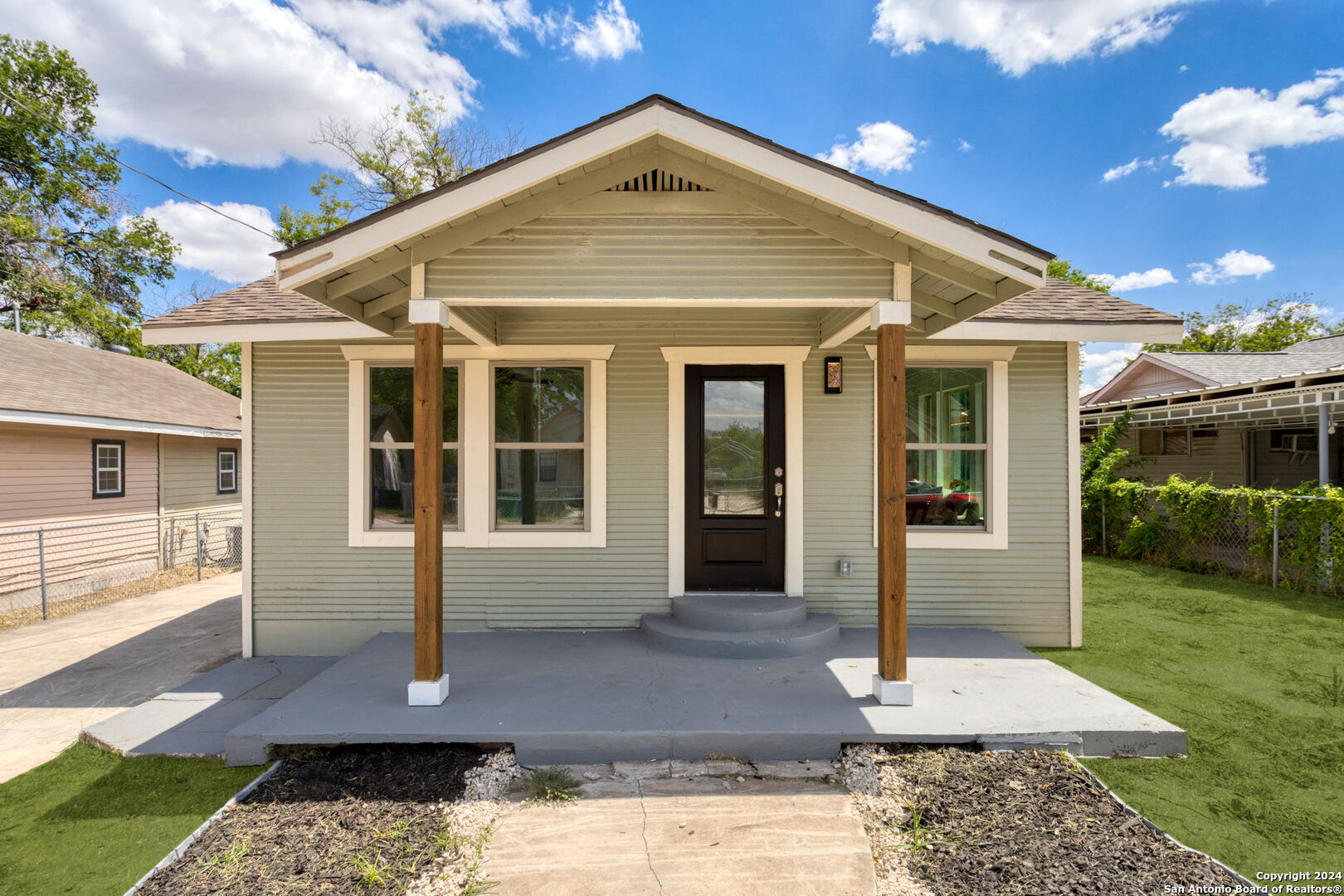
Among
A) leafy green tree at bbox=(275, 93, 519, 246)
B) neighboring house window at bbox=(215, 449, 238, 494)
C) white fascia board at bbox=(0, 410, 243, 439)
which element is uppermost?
leafy green tree at bbox=(275, 93, 519, 246)

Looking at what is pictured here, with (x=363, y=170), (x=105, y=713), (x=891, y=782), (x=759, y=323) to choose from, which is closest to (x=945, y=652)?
(x=891, y=782)

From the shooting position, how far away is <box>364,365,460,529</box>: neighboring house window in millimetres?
5145

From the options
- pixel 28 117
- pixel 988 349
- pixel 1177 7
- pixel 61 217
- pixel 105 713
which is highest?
pixel 1177 7

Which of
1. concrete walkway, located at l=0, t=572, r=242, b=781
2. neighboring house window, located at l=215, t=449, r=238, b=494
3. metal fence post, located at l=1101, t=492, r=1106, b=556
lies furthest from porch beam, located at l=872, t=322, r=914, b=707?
neighboring house window, located at l=215, t=449, r=238, b=494

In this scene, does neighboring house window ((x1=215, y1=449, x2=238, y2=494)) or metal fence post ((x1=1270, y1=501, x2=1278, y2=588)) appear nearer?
metal fence post ((x1=1270, y1=501, x2=1278, y2=588))

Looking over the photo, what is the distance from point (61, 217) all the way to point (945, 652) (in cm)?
2286

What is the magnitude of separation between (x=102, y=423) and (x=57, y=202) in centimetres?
1225

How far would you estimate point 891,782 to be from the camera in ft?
9.80

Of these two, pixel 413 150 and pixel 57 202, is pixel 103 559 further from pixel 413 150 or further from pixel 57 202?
pixel 57 202

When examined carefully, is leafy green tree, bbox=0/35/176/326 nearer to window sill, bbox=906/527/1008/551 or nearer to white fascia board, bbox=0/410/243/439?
white fascia board, bbox=0/410/243/439

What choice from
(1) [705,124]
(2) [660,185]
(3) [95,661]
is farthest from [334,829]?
(3) [95,661]

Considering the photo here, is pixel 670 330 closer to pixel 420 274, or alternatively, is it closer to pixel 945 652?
pixel 420 274

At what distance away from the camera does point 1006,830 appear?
261 cm

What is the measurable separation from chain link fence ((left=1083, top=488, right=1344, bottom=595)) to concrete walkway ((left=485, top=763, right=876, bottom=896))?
7.88 metres
